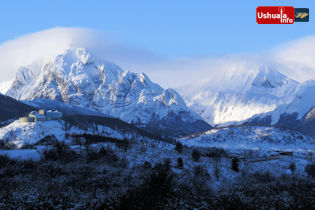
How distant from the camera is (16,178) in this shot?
2130 inches

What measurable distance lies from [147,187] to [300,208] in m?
20.0

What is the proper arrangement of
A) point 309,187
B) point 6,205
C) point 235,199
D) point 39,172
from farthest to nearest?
point 39,172 → point 309,187 → point 235,199 → point 6,205

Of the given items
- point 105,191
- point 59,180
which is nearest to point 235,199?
point 105,191

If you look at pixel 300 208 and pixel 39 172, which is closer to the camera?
pixel 300 208

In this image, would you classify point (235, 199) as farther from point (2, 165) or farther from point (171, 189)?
point (2, 165)

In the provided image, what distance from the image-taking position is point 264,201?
45500 mm

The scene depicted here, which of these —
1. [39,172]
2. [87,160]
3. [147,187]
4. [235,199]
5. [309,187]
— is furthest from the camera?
[87,160]

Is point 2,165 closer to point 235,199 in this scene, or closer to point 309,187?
point 235,199

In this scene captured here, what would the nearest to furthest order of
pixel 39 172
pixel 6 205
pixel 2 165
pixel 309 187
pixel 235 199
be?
pixel 6 205 → pixel 235 199 → pixel 309 187 → pixel 39 172 → pixel 2 165

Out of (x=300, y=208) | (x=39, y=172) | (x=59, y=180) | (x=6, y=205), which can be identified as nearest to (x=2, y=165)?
(x=39, y=172)

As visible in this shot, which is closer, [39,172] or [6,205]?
[6,205]

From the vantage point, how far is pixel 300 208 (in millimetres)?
42531

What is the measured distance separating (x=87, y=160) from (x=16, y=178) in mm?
24489

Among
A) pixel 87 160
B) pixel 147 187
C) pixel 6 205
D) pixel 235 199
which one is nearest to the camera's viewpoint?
pixel 6 205
